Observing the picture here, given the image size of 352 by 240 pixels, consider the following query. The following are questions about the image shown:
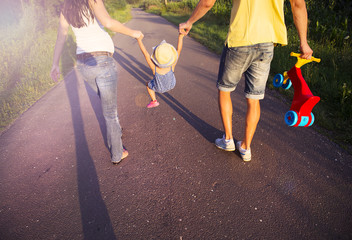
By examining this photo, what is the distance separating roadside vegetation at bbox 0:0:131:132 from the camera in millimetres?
4582

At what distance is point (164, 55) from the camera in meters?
2.53

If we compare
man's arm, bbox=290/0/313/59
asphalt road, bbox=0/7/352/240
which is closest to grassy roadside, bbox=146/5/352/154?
asphalt road, bbox=0/7/352/240

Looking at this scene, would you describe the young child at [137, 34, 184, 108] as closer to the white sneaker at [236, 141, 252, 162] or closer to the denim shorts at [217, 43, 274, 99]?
the denim shorts at [217, 43, 274, 99]

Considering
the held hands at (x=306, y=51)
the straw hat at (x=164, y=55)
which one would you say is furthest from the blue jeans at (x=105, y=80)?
the held hands at (x=306, y=51)

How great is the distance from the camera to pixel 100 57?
2092mm

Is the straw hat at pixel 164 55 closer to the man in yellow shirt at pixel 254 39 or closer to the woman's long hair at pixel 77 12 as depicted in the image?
A: the man in yellow shirt at pixel 254 39

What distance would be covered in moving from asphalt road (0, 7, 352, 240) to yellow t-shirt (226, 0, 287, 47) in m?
1.49

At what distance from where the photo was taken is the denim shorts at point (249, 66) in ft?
6.63

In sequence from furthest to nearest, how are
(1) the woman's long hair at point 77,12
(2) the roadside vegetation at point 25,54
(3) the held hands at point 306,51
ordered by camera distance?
(2) the roadside vegetation at point 25,54
(3) the held hands at point 306,51
(1) the woman's long hair at point 77,12

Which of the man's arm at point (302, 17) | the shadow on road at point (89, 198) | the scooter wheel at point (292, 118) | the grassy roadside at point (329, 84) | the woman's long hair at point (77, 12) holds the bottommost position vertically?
the grassy roadside at point (329, 84)

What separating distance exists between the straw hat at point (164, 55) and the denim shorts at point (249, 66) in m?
0.71

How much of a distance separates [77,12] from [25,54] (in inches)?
270

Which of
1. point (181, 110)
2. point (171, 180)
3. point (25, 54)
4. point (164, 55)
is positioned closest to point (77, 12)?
point (164, 55)

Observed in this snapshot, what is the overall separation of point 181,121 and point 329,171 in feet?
7.15
